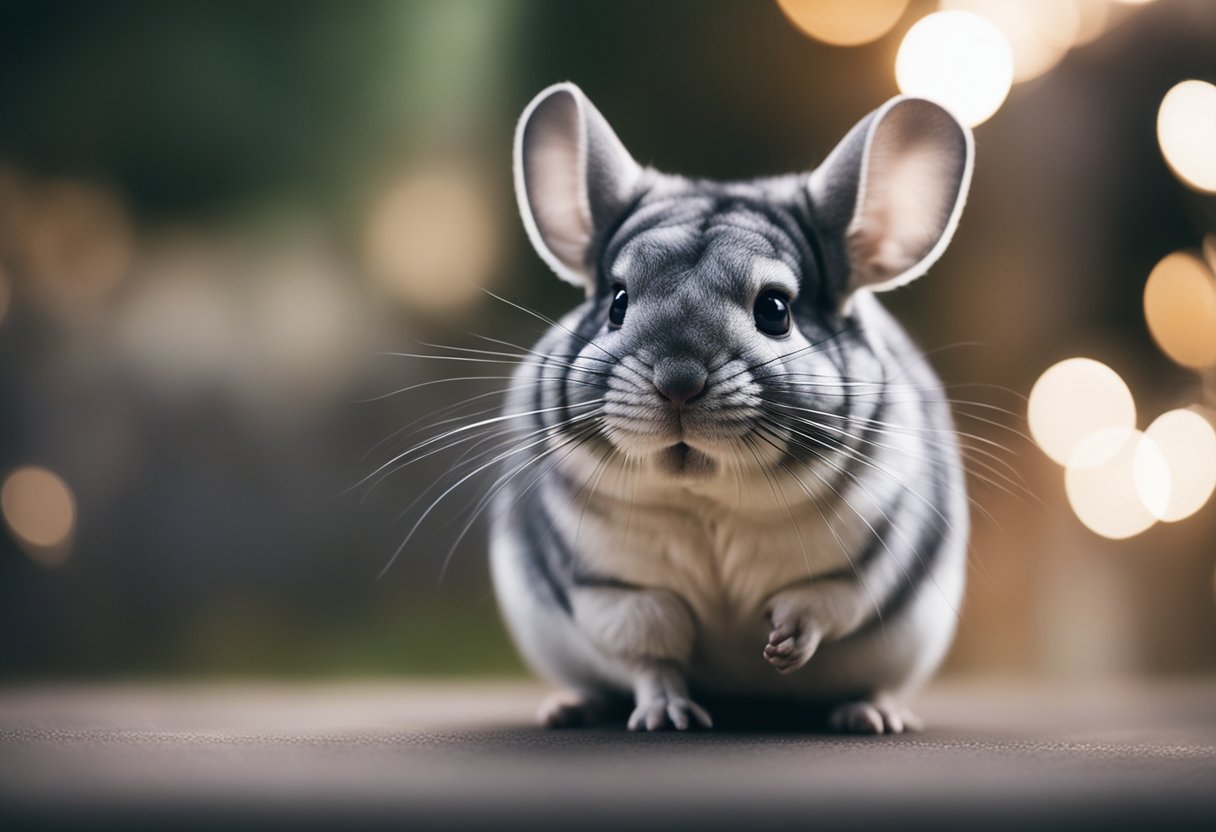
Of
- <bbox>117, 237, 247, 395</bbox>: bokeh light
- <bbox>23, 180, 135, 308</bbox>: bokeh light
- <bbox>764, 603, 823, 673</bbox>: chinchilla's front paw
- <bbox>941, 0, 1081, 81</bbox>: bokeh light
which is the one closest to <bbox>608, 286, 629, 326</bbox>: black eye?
<bbox>764, 603, 823, 673</bbox>: chinchilla's front paw

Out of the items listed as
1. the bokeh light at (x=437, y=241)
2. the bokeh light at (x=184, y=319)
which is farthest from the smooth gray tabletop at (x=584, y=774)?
the bokeh light at (x=437, y=241)

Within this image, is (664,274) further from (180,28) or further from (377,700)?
(180,28)

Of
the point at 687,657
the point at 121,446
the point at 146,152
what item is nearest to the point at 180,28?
the point at 146,152

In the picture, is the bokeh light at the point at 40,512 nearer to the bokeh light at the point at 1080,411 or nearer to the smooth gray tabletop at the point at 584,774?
the smooth gray tabletop at the point at 584,774

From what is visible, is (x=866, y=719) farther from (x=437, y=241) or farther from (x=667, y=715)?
(x=437, y=241)

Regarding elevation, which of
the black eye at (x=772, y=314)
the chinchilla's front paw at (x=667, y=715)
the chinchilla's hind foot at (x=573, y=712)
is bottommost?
the chinchilla's hind foot at (x=573, y=712)

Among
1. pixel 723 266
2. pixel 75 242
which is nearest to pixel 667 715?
pixel 723 266
